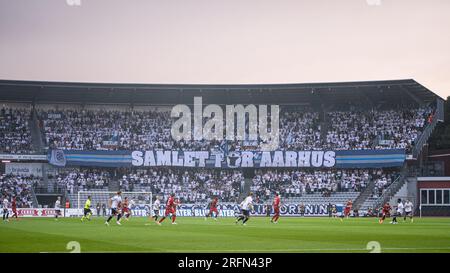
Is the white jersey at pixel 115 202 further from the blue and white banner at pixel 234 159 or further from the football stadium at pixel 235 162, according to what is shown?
the blue and white banner at pixel 234 159

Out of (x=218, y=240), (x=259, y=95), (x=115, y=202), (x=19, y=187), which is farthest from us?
(x=19, y=187)

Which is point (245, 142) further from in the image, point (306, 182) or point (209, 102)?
point (209, 102)

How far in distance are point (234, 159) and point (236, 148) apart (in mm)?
1847

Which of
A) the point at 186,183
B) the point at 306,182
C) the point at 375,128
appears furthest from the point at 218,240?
the point at 306,182

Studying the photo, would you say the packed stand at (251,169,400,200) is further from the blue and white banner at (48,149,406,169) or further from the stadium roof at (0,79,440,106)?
the stadium roof at (0,79,440,106)

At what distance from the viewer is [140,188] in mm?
46781

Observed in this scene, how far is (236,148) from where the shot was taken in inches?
1853

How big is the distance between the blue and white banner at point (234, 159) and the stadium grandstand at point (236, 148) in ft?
0.39

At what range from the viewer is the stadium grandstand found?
33.7m

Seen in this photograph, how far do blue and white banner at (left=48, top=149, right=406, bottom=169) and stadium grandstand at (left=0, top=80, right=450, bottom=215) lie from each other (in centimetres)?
12

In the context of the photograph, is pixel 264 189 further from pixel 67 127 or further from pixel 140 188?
pixel 67 127
